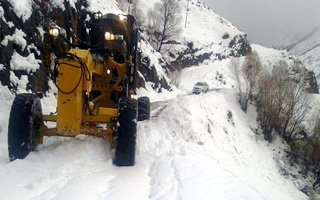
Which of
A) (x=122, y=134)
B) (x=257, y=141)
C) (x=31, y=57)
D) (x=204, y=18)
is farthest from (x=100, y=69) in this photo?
(x=204, y=18)

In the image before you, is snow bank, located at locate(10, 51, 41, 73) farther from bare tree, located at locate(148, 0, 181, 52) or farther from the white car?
bare tree, located at locate(148, 0, 181, 52)

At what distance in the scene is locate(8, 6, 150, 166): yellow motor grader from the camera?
8.25 m

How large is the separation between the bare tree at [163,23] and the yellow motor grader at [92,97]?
51059 millimetres

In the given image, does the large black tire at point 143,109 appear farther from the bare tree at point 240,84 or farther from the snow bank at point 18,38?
the bare tree at point 240,84

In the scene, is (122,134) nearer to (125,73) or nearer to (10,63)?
(125,73)

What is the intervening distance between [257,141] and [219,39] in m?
45.8

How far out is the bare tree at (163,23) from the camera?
210 feet

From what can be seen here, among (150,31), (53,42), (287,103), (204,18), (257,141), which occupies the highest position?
(204,18)

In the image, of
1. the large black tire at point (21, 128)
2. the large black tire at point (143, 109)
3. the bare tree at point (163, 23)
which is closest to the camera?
the large black tire at point (21, 128)

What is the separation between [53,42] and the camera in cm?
1391

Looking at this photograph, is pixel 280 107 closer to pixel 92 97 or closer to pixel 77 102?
pixel 92 97

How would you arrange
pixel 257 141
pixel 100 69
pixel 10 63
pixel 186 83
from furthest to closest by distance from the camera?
pixel 186 83
pixel 257 141
pixel 10 63
pixel 100 69

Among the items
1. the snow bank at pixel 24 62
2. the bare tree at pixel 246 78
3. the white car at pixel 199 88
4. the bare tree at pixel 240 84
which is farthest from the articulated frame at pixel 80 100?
the bare tree at pixel 240 84

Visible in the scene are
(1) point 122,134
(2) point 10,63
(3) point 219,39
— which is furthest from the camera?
(3) point 219,39
